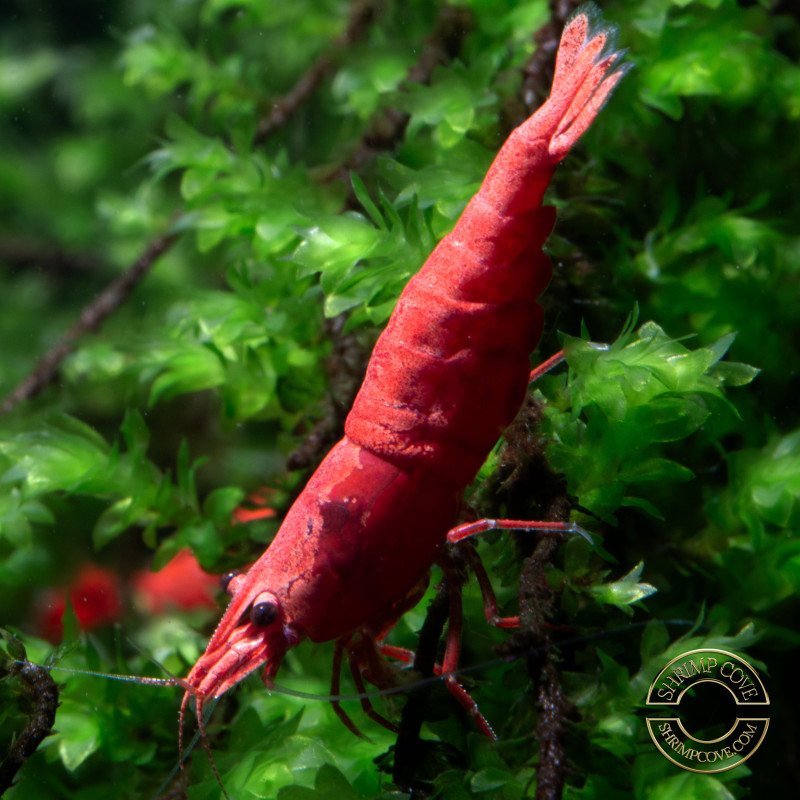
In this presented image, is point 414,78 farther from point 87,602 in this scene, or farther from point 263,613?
point 87,602

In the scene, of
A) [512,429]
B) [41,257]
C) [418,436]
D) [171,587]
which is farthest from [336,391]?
[41,257]

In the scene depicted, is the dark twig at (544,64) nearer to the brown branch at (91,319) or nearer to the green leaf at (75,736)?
the brown branch at (91,319)

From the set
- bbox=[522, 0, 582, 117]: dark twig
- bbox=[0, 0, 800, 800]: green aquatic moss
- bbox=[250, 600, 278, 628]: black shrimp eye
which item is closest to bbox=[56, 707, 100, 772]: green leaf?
bbox=[0, 0, 800, 800]: green aquatic moss

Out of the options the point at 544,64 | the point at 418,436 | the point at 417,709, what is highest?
the point at 544,64

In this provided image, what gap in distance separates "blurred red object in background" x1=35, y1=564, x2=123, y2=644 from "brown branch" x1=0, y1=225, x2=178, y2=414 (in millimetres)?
752

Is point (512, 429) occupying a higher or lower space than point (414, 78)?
lower

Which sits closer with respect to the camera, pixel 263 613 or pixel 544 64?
pixel 263 613

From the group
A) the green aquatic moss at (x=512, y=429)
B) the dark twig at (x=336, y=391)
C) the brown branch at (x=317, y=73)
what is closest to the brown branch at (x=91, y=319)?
the green aquatic moss at (x=512, y=429)

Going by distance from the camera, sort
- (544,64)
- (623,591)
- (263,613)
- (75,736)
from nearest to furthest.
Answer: (623,591)
(263,613)
(75,736)
(544,64)

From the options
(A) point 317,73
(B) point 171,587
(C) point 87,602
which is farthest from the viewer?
(A) point 317,73

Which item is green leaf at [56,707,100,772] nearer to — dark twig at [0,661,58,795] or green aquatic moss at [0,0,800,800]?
green aquatic moss at [0,0,800,800]

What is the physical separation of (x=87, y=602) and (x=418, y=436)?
63.7 inches

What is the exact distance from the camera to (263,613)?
1751 mm

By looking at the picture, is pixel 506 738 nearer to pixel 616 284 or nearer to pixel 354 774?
pixel 354 774
